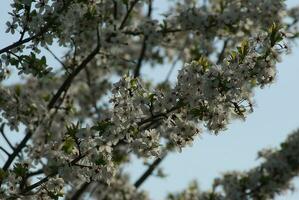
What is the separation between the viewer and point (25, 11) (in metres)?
6.93

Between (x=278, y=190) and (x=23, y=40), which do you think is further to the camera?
(x=278, y=190)

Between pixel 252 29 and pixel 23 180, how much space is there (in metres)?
7.83

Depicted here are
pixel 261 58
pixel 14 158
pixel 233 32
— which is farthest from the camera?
pixel 233 32

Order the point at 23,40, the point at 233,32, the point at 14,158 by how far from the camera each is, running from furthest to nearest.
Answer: the point at 233,32 < the point at 14,158 < the point at 23,40

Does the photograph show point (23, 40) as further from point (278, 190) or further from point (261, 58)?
point (278, 190)

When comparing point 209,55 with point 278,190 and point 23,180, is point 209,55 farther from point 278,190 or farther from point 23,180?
point 23,180

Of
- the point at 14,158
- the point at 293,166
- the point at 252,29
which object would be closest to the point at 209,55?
the point at 252,29

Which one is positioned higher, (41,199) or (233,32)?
(233,32)

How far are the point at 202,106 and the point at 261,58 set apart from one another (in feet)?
2.78

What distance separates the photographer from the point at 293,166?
13281 millimetres

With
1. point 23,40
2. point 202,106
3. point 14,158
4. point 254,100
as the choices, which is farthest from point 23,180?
point 254,100

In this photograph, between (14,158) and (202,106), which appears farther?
(14,158)

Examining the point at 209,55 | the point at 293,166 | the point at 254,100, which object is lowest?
the point at 254,100

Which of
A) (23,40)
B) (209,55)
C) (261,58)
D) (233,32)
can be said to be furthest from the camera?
(209,55)
